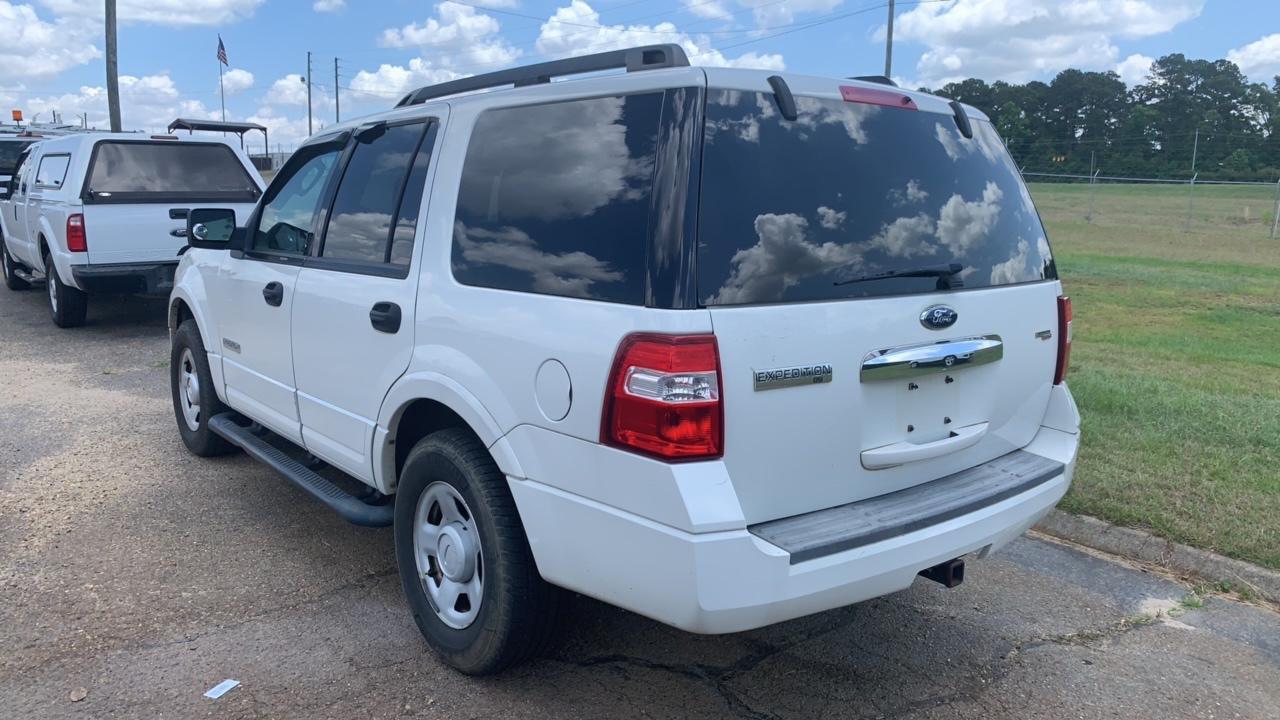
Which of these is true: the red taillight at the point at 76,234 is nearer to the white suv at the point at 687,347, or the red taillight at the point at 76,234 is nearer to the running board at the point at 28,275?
the running board at the point at 28,275

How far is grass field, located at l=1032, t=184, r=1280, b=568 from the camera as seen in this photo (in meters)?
4.77

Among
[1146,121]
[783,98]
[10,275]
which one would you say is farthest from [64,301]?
[1146,121]

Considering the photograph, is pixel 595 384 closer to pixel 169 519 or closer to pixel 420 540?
pixel 420 540

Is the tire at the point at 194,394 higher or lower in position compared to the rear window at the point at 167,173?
lower

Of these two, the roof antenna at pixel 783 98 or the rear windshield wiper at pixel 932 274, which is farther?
the rear windshield wiper at pixel 932 274

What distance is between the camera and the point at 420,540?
358cm

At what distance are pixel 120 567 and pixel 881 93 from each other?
3772 millimetres

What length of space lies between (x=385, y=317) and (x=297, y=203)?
4.34 feet

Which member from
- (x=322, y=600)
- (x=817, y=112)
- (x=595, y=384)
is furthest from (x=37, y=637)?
(x=817, y=112)

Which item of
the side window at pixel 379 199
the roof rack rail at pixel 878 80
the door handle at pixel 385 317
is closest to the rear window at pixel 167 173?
the side window at pixel 379 199

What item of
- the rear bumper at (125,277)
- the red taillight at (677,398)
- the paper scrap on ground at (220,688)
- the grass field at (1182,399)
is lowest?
the paper scrap on ground at (220,688)

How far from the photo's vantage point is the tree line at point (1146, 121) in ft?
168

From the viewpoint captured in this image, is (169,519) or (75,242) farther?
Answer: (75,242)

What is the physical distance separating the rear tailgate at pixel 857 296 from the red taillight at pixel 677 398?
48 millimetres
